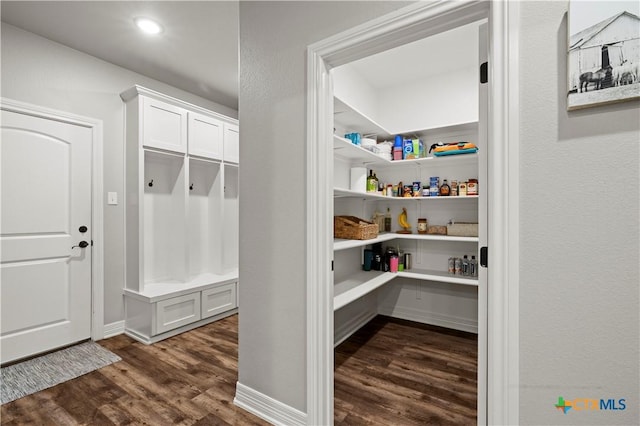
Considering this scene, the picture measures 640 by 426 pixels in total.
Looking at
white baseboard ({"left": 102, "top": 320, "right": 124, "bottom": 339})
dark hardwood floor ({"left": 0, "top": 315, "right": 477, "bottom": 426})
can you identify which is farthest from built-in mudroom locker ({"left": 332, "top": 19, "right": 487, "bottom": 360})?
white baseboard ({"left": 102, "top": 320, "right": 124, "bottom": 339})

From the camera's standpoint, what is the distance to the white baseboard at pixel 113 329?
2.98 m

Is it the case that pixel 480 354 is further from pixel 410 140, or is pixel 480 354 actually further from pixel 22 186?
pixel 22 186

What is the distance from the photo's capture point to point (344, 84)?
2.88 m

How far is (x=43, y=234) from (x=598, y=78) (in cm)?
374

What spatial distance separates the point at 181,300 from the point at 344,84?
268 centimetres

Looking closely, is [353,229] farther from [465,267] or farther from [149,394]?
[149,394]

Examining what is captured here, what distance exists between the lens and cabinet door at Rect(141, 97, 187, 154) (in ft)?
9.74

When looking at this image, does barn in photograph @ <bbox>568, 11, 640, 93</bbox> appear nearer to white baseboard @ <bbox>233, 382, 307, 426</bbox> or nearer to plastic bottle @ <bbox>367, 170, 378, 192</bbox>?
white baseboard @ <bbox>233, 382, 307, 426</bbox>

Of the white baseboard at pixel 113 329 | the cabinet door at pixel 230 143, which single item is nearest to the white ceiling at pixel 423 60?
the cabinet door at pixel 230 143

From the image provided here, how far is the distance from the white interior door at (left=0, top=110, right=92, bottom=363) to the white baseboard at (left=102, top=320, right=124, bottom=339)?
0.49 feet

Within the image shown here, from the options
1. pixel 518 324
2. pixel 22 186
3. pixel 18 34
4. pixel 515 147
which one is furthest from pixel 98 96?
pixel 518 324

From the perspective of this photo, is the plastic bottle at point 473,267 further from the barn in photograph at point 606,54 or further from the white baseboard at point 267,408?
the barn in photograph at point 606,54

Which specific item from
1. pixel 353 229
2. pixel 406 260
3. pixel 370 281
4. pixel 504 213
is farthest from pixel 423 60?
pixel 504 213

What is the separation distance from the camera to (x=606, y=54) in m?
0.93
